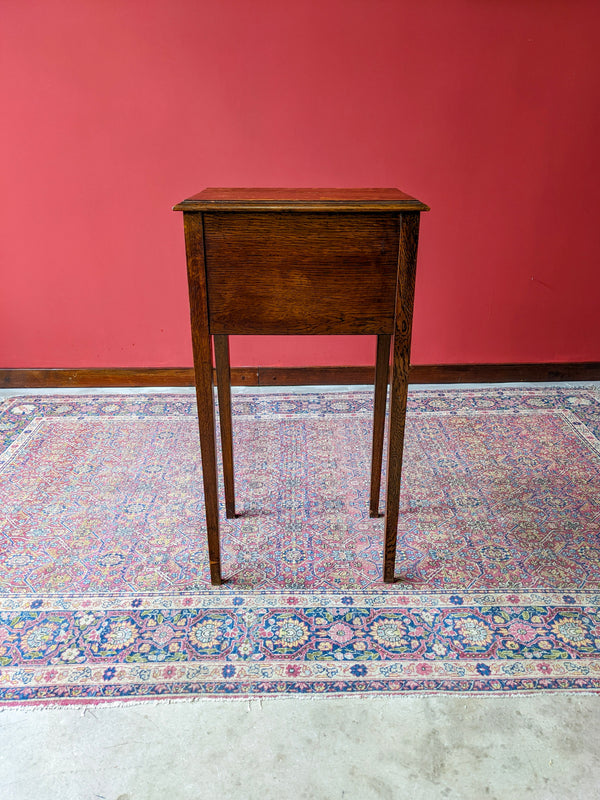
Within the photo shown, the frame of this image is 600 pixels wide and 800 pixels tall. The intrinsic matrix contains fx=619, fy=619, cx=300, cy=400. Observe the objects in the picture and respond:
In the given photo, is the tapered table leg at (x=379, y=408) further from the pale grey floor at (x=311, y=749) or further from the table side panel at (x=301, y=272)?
the pale grey floor at (x=311, y=749)

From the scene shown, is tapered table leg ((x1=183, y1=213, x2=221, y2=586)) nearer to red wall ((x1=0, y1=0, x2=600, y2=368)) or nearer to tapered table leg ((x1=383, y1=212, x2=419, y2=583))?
tapered table leg ((x1=383, y1=212, x2=419, y2=583))

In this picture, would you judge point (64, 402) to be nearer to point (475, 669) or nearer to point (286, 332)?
point (286, 332)

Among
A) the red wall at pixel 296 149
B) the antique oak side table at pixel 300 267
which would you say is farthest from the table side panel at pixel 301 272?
the red wall at pixel 296 149

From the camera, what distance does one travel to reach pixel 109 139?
2.89m

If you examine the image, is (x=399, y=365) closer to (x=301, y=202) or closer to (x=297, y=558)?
(x=301, y=202)

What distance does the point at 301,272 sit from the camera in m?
1.49

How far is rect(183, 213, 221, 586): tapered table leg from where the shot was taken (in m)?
1.45

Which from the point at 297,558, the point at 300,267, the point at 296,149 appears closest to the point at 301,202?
the point at 300,267

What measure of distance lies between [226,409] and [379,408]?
1.61ft

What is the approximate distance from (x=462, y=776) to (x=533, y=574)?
728mm

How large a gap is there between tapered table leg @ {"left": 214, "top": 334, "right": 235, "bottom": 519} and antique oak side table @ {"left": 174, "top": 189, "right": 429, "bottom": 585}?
27cm

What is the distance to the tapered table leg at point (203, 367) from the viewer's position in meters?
1.45

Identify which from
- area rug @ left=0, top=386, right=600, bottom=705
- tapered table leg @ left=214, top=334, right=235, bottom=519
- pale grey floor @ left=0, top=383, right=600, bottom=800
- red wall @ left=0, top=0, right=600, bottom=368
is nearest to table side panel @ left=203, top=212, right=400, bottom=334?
tapered table leg @ left=214, top=334, right=235, bottom=519

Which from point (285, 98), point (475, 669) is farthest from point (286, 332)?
point (285, 98)
